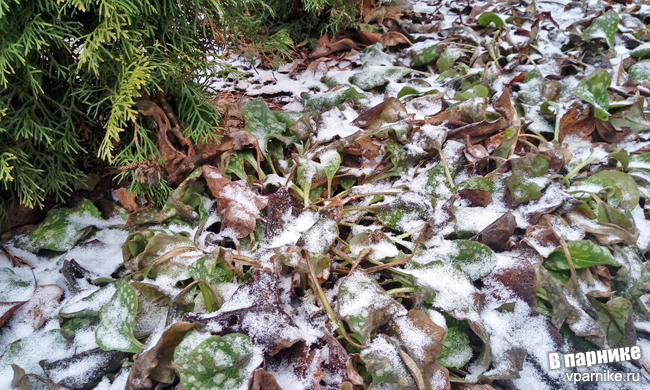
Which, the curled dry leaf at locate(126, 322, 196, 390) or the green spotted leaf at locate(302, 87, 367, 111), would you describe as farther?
the green spotted leaf at locate(302, 87, 367, 111)

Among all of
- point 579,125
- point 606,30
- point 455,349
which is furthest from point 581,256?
point 606,30

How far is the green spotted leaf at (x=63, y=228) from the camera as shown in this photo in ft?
3.73

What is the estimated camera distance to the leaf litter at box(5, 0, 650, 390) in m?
0.82

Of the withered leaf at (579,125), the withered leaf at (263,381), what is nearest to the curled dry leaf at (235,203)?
the withered leaf at (263,381)

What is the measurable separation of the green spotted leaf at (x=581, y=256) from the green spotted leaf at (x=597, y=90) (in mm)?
609

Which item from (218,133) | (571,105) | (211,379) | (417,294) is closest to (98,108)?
(218,133)

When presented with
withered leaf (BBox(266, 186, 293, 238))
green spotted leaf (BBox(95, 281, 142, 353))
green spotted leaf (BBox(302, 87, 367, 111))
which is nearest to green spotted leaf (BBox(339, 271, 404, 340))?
withered leaf (BBox(266, 186, 293, 238))

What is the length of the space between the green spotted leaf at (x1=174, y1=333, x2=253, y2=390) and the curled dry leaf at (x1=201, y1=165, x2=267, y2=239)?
36cm

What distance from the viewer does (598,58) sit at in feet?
6.06

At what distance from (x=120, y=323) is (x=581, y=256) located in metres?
0.99

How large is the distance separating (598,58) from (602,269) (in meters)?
1.24

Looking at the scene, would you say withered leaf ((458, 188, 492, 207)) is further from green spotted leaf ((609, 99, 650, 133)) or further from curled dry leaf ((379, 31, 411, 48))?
curled dry leaf ((379, 31, 411, 48))

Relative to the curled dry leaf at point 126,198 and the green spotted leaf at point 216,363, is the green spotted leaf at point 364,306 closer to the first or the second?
the green spotted leaf at point 216,363

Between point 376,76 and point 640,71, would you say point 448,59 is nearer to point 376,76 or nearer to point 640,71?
point 376,76
